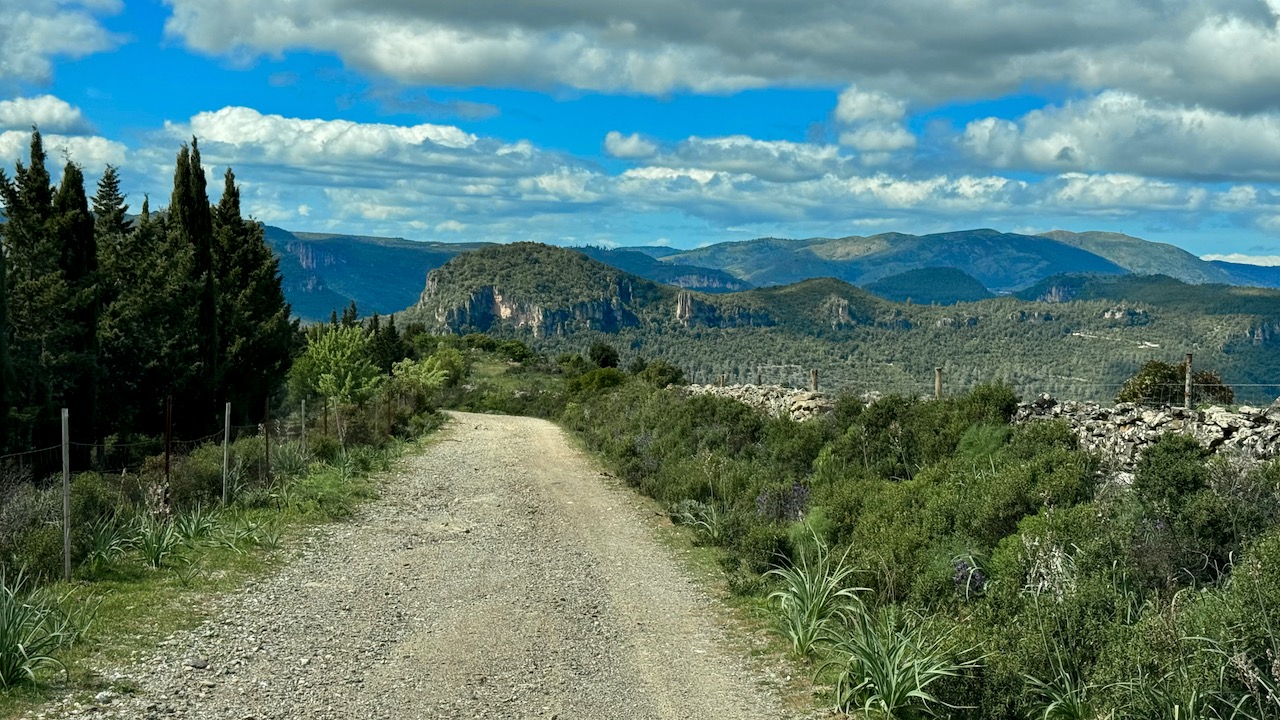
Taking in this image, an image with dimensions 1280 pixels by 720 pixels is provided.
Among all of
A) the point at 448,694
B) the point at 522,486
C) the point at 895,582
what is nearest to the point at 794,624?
the point at 895,582

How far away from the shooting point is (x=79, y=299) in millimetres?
25562

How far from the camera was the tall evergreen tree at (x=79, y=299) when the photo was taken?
25.6m

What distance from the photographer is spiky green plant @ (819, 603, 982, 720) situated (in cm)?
714

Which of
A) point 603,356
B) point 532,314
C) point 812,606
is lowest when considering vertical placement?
point 532,314

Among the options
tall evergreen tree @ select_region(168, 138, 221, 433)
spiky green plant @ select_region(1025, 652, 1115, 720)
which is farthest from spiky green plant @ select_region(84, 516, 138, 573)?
tall evergreen tree @ select_region(168, 138, 221, 433)

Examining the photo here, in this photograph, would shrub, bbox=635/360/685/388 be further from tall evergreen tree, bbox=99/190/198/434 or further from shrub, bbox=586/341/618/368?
shrub, bbox=586/341/618/368

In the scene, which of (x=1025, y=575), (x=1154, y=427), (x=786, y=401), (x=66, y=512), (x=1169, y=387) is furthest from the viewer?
(x=1169, y=387)

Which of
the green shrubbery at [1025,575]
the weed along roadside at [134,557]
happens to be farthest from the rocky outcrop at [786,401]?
the weed along roadside at [134,557]

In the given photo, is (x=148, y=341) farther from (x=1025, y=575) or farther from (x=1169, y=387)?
(x=1025, y=575)

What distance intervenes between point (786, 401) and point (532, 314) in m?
152

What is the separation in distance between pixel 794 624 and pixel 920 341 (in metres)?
115

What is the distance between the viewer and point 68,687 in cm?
725

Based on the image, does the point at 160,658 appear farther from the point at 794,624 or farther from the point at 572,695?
the point at 794,624

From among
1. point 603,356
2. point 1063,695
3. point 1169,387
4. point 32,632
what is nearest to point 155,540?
point 32,632
